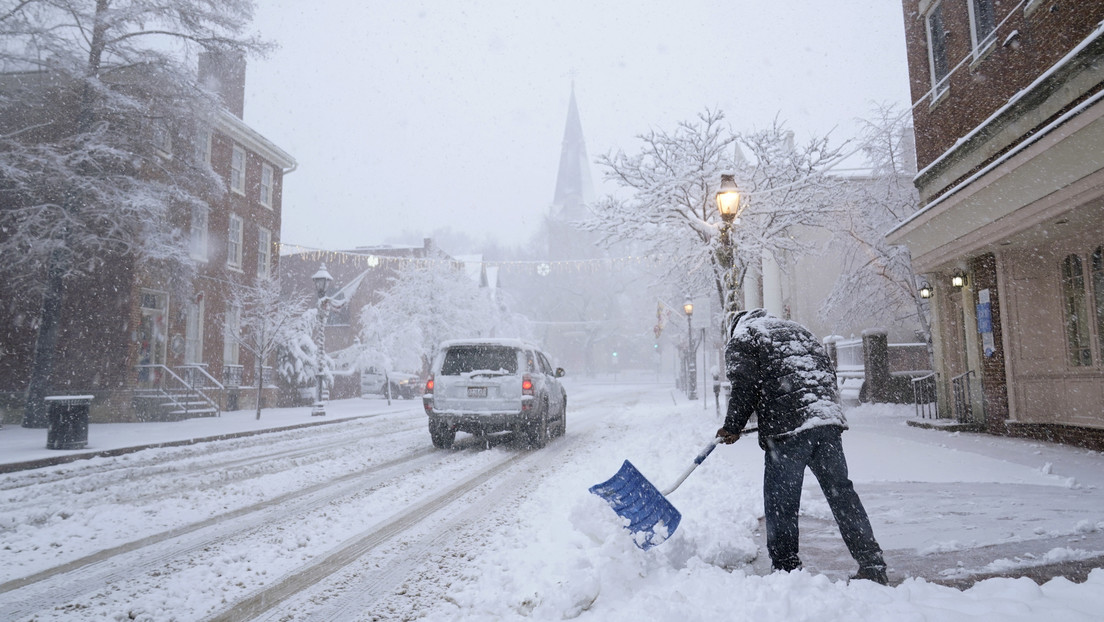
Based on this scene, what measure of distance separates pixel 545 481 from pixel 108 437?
400 inches

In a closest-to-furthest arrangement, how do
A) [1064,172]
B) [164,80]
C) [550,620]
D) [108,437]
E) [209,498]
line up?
[550,620]
[209,498]
[1064,172]
[108,437]
[164,80]

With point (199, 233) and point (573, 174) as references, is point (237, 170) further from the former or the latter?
point (573, 174)

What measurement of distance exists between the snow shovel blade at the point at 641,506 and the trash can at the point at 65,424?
1046 centimetres

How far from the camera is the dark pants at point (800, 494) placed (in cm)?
366

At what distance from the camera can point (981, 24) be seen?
36.0 ft

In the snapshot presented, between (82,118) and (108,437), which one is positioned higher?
(82,118)

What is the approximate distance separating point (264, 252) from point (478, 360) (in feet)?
61.0

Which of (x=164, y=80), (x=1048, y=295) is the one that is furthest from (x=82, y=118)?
(x=1048, y=295)

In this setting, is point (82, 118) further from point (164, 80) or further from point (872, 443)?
point (872, 443)

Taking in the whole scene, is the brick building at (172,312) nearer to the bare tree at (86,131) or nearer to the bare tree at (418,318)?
the bare tree at (86,131)

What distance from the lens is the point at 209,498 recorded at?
261 inches

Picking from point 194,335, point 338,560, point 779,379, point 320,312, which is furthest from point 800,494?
point 194,335

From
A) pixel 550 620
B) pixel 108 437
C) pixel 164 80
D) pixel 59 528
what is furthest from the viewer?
pixel 164 80

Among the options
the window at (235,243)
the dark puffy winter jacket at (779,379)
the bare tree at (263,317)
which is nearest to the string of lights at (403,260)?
the window at (235,243)
